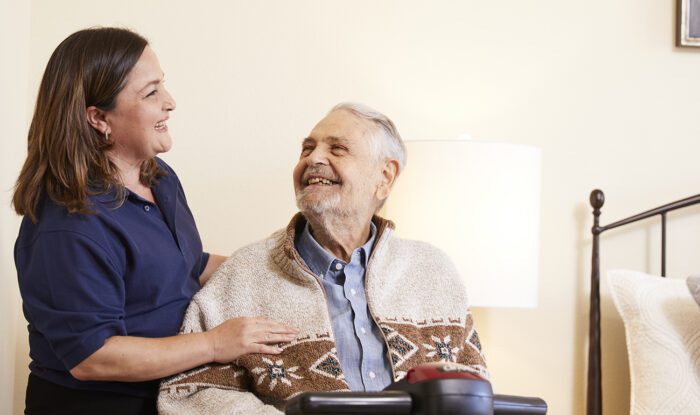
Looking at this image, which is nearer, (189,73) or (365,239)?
(365,239)

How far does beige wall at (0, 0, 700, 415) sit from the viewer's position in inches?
92.4

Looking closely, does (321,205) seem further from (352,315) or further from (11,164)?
(11,164)

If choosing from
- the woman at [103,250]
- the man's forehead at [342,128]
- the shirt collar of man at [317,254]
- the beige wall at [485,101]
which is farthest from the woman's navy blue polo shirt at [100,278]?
the beige wall at [485,101]

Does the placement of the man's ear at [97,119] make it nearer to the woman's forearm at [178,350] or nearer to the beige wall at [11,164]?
the woman's forearm at [178,350]

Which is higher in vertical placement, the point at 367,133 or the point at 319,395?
the point at 367,133

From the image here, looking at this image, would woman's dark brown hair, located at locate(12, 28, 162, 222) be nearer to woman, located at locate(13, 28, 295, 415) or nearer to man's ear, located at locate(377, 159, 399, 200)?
woman, located at locate(13, 28, 295, 415)

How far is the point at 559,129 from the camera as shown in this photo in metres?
2.55

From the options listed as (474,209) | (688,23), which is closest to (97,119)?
(474,209)

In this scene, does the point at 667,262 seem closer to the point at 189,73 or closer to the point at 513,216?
the point at 513,216

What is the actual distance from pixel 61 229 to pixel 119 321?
195 mm

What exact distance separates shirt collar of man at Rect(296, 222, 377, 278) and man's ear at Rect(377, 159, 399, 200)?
0.11 meters

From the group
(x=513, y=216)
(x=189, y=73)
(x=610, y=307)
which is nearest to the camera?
(x=513, y=216)

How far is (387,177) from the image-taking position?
1.84 m

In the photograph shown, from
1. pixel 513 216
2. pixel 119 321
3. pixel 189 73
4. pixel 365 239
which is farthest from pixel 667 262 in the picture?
pixel 119 321
